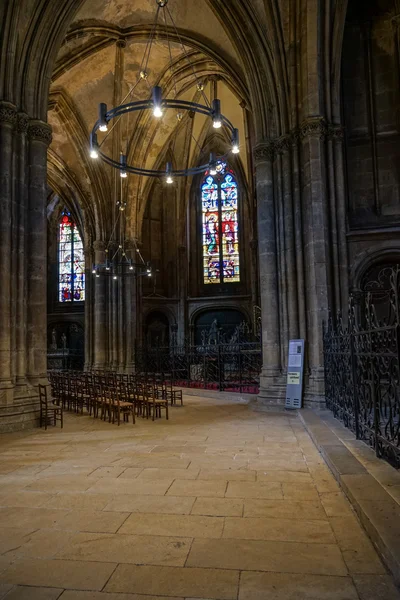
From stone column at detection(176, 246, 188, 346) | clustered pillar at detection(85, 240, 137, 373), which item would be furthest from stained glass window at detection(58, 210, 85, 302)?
clustered pillar at detection(85, 240, 137, 373)

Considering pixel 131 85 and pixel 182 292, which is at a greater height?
pixel 131 85

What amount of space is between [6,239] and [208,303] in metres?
19.5

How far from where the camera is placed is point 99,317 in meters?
23.5

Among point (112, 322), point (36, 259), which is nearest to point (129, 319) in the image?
point (112, 322)

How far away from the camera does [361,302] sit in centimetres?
1202

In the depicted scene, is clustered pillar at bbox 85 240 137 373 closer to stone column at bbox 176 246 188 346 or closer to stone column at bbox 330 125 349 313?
stone column at bbox 176 246 188 346

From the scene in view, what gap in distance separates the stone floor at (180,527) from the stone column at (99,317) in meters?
16.5

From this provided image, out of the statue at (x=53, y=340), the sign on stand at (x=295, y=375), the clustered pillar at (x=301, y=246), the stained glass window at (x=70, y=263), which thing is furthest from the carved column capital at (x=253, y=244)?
the sign on stand at (x=295, y=375)

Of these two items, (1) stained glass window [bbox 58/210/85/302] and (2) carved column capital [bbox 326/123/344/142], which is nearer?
(2) carved column capital [bbox 326/123/344/142]

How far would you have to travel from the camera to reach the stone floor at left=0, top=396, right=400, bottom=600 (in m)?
2.79

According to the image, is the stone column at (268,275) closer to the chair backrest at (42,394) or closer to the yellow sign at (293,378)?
the yellow sign at (293,378)

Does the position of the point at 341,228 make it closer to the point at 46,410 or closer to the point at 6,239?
the point at 6,239

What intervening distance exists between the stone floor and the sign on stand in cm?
363

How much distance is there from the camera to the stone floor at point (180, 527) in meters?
2.79
